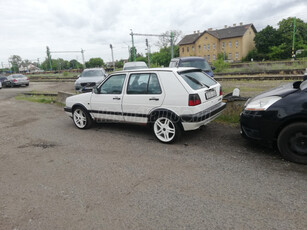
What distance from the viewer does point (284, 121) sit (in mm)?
3678

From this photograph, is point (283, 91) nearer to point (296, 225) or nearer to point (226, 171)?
point (226, 171)

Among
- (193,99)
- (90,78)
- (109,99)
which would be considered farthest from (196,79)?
(90,78)

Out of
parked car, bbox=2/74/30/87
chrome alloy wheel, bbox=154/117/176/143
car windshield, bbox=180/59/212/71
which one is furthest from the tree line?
chrome alloy wheel, bbox=154/117/176/143

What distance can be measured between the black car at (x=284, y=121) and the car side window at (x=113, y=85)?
2.96 m

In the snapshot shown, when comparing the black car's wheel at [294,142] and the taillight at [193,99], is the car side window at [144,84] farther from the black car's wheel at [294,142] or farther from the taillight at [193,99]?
the black car's wheel at [294,142]

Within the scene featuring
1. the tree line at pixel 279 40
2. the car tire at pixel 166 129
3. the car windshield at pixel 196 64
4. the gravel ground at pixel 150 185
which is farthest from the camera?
the tree line at pixel 279 40

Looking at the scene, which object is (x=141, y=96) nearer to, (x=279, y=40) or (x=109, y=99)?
(x=109, y=99)

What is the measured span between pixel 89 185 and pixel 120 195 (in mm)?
597

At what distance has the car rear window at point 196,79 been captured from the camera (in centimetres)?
474

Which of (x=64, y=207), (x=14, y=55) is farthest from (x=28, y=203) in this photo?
(x=14, y=55)

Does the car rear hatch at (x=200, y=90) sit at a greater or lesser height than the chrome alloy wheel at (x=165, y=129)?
greater

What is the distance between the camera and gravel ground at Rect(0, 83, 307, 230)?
8.43 feet

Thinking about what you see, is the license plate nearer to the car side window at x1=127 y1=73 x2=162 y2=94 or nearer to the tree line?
the car side window at x1=127 y1=73 x2=162 y2=94

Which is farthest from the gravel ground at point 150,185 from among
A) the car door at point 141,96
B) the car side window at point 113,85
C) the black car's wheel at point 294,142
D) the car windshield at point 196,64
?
the car windshield at point 196,64
